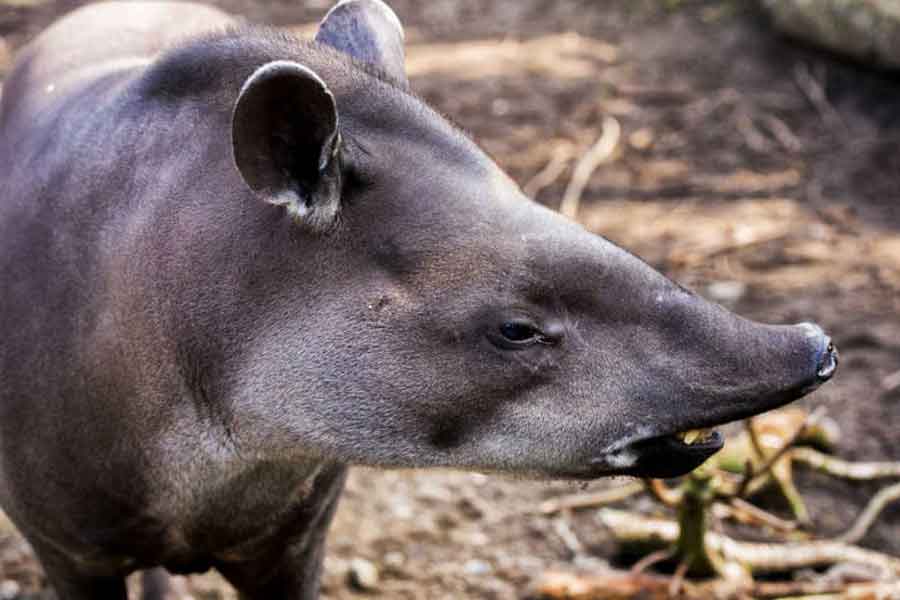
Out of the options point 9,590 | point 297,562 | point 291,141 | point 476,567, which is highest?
point 291,141

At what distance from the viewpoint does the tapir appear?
2475 mm

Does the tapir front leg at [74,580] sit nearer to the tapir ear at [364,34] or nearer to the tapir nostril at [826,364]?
the tapir ear at [364,34]

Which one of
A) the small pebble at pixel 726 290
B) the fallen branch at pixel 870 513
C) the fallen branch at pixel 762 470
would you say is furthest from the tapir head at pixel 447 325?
the small pebble at pixel 726 290

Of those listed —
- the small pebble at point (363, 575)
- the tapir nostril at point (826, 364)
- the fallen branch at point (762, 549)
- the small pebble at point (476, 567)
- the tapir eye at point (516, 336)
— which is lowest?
the small pebble at point (476, 567)

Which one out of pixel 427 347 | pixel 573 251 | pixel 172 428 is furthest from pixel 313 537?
pixel 573 251

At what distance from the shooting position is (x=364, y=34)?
9.97 ft

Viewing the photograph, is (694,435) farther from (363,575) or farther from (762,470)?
(363,575)

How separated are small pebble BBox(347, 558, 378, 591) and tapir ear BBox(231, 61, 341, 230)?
1.90 m

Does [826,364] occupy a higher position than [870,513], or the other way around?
[826,364]

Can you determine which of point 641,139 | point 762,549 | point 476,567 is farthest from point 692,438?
point 641,139

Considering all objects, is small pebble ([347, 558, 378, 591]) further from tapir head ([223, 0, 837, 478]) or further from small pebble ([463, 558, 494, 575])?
tapir head ([223, 0, 837, 478])

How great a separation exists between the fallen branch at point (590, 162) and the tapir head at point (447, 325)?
3.58 meters

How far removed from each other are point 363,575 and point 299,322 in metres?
1.78

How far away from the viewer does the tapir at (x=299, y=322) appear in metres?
2.47
